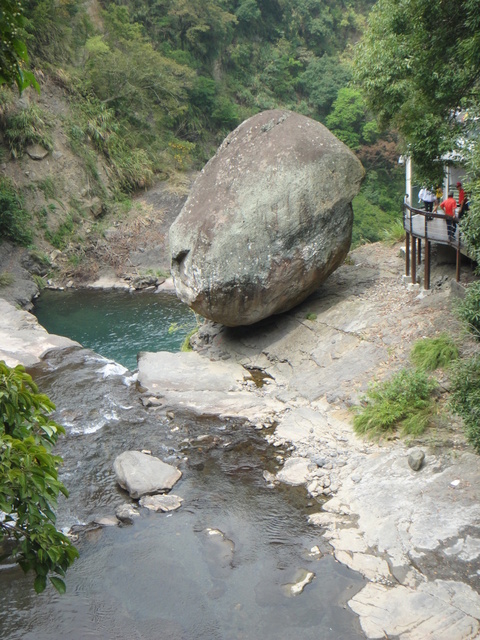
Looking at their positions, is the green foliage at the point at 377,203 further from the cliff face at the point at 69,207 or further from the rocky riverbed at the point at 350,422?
the rocky riverbed at the point at 350,422

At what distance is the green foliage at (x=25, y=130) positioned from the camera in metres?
28.0

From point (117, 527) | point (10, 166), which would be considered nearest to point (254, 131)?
point (117, 527)

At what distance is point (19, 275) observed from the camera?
84.0 ft

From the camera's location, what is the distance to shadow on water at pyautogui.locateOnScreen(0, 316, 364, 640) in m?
7.69

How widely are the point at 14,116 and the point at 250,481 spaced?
23.6 m

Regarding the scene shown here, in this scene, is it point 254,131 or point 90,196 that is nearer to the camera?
point 254,131

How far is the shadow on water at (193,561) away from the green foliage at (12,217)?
16597 mm

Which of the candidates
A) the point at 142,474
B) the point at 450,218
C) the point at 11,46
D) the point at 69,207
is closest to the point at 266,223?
the point at 450,218

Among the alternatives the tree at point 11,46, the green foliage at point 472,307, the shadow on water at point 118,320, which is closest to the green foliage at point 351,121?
the shadow on water at point 118,320

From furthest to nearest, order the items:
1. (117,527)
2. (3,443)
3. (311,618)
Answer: (117,527) < (311,618) < (3,443)

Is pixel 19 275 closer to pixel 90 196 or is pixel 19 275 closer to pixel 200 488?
pixel 90 196

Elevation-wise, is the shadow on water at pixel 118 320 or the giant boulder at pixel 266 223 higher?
the giant boulder at pixel 266 223

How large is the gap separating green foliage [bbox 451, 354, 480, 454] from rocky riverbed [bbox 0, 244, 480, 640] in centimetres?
153

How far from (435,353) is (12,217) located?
2043 centimetres
